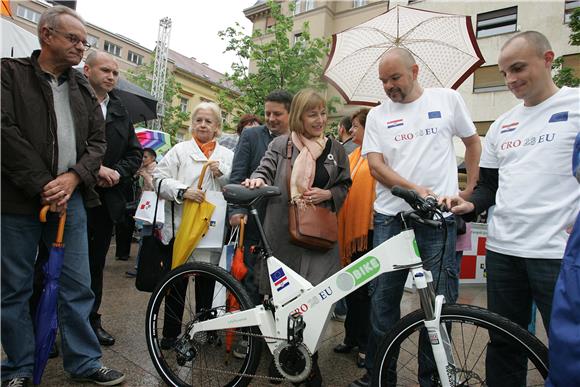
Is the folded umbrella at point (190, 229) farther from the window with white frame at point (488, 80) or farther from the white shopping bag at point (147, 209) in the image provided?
the window with white frame at point (488, 80)

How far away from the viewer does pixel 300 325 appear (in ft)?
6.84

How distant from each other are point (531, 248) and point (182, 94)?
39.7 meters

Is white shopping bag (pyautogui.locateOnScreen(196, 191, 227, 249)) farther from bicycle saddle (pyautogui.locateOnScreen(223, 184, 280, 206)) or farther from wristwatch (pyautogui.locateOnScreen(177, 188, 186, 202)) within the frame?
bicycle saddle (pyautogui.locateOnScreen(223, 184, 280, 206))

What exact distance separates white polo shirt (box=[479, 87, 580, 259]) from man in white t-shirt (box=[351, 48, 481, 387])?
0.99 feet

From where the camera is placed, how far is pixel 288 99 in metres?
3.20

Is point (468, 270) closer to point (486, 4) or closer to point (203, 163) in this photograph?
point (203, 163)

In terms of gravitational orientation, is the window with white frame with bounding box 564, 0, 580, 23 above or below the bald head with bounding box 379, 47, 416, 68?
above

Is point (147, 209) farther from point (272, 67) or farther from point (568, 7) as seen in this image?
point (568, 7)

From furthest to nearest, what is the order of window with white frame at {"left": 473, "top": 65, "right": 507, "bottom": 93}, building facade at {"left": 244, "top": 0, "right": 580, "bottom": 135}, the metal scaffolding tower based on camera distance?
the metal scaffolding tower, window with white frame at {"left": 473, "top": 65, "right": 507, "bottom": 93}, building facade at {"left": 244, "top": 0, "right": 580, "bottom": 135}

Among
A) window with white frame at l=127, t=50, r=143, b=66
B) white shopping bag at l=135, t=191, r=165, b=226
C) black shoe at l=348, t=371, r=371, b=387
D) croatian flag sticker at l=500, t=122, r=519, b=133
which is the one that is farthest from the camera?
window with white frame at l=127, t=50, r=143, b=66

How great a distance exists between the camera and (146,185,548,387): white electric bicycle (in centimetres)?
171

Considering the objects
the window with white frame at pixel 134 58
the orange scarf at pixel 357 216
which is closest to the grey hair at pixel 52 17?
the orange scarf at pixel 357 216

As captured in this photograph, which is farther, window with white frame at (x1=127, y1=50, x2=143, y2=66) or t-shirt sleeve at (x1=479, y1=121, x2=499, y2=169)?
window with white frame at (x1=127, y1=50, x2=143, y2=66)

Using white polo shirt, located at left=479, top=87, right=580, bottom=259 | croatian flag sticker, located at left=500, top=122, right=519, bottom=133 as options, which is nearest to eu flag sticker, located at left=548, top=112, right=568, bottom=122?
white polo shirt, located at left=479, top=87, right=580, bottom=259
